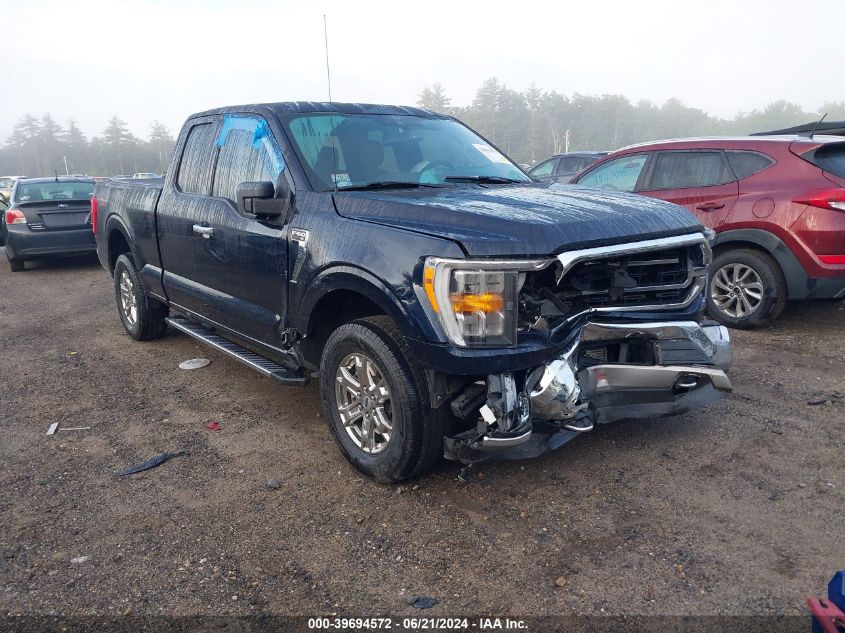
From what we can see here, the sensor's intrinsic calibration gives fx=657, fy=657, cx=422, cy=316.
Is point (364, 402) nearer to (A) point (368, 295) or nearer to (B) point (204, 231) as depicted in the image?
(A) point (368, 295)

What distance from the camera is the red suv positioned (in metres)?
5.40

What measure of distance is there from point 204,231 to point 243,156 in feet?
1.96

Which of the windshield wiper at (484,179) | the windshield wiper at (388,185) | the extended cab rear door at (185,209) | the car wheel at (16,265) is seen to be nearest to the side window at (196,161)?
the extended cab rear door at (185,209)

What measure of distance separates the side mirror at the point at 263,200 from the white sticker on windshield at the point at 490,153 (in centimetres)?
151

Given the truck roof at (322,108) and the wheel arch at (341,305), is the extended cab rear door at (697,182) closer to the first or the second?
the truck roof at (322,108)

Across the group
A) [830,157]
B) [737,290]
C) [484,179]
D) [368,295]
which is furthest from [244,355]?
[830,157]

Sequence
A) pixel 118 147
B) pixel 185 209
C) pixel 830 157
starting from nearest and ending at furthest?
pixel 185 209 < pixel 830 157 < pixel 118 147

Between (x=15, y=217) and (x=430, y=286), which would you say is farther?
(x=15, y=217)

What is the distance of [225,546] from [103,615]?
56cm

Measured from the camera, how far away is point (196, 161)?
489 centimetres

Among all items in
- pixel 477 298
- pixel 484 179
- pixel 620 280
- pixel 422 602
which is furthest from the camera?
pixel 484 179

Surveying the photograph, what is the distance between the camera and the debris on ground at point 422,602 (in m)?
2.52

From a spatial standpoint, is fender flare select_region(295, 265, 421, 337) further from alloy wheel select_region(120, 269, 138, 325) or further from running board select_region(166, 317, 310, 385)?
alloy wheel select_region(120, 269, 138, 325)

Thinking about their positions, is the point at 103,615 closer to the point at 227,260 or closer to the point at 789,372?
the point at 227,260
